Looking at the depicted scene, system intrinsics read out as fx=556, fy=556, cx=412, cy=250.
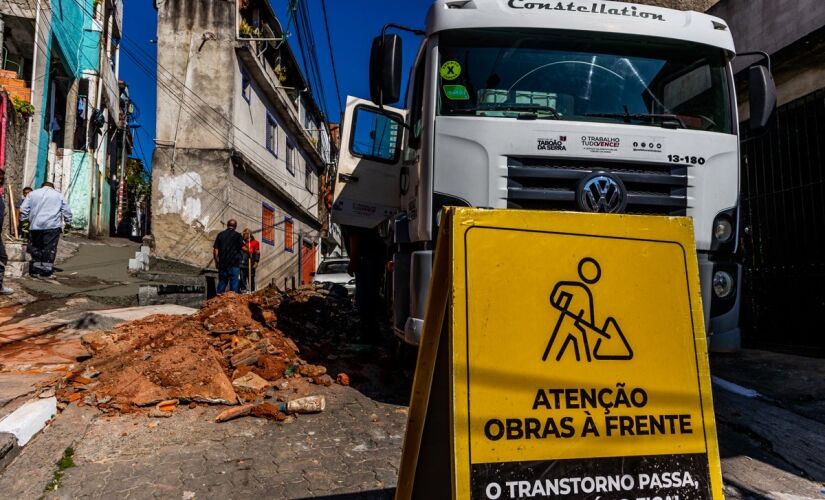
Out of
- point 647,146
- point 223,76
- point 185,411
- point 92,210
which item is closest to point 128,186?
point 92,210

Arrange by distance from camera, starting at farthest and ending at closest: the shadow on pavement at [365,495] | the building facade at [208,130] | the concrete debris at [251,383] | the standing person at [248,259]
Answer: the building facade at [208,130], the standing person at [248,259], the concrete debris at [251,383], the shadow on pavement at [365,495]

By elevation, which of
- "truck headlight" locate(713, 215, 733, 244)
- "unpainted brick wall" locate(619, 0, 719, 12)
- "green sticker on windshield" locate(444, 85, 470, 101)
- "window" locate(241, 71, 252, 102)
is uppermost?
"window" locate(241, 71, 252, 102)

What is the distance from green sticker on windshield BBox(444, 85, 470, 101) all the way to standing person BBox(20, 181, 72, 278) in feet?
27.7

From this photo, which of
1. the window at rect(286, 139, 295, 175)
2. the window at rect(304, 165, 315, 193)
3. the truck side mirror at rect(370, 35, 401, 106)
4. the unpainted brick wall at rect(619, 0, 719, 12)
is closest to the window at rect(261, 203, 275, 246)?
the window at rect(286, 139, 295, 175)

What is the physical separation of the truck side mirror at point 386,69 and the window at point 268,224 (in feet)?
49.2

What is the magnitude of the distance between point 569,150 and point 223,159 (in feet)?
44.8

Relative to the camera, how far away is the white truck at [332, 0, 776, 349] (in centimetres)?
385

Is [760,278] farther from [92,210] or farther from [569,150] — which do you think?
[92,210]

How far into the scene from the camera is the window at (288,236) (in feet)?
72.3

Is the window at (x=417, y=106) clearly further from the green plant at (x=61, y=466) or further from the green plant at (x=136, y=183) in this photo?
the green plant at (x=136, y=183)

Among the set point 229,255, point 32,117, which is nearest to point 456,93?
point 229,255

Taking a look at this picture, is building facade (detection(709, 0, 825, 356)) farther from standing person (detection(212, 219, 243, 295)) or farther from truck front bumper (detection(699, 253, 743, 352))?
standing person (detection(212, 219, 243, 295))

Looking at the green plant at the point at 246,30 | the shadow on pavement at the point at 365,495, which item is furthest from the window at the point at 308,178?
the shadow on pavement at the point at 365,495

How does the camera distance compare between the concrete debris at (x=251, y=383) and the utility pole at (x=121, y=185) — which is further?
the utility pole at (x=121, y=185)
